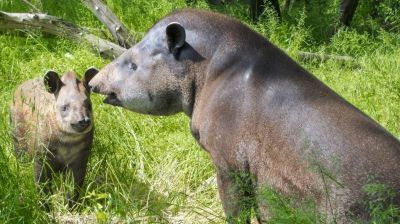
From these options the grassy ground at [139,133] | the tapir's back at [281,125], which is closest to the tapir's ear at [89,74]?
the grassy ground at [139,133]

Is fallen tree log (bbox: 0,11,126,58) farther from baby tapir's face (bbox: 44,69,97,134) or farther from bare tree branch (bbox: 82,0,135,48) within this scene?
baby tapir's face (bbox: 44,69,97,134)

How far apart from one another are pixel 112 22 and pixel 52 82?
8.45 feet

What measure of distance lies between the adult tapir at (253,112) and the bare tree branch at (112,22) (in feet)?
12.5

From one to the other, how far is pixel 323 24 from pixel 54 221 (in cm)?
708

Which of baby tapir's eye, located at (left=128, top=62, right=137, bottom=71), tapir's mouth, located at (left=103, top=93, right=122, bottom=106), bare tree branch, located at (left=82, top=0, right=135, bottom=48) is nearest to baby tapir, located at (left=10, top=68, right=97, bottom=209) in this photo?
tapir's mouth, located at (left=103, top=93, right=122, bottom=106)

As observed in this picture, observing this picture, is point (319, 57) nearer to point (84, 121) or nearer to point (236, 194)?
point (84, 121)

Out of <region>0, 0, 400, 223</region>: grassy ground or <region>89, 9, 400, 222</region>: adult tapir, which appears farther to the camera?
<region>0, 0, 400, 223</region>: grassy ground

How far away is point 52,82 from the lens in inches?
215

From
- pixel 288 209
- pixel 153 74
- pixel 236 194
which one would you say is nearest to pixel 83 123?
pixel 153 74

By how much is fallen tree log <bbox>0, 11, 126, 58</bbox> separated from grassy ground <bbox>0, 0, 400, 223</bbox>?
121 millimetres

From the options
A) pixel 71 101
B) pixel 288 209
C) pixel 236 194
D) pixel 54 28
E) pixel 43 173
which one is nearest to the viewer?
pixel 288 209

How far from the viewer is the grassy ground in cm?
473

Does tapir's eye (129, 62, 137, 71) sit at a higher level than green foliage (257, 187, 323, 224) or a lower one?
higher

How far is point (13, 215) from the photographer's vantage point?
4340 millimetres
